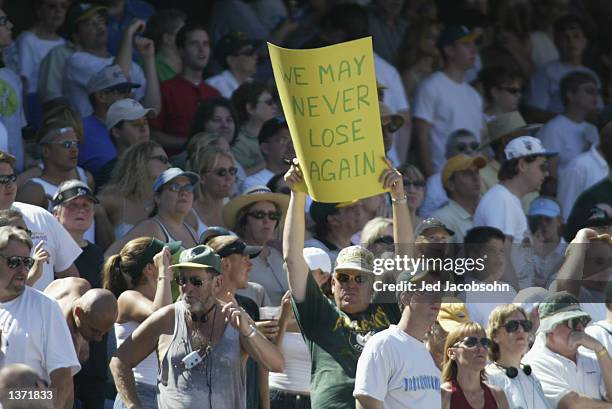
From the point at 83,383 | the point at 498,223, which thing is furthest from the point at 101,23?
the point at 83,383

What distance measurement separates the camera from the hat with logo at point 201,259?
7801mm

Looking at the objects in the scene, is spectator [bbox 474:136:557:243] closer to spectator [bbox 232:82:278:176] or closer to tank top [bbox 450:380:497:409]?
spectator [bbox 232:82:278:176]

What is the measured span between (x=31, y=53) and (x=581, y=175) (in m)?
4.32

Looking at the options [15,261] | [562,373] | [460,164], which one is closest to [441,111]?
[460,164]

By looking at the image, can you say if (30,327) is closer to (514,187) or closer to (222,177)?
(222,177)

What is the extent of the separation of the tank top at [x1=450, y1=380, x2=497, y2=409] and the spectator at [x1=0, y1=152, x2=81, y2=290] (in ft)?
7.65

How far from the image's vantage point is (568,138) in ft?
44.6

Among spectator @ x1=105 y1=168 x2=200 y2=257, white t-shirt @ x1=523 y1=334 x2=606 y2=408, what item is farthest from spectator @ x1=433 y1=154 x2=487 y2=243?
white t-shirt @ x1=523 y1=334 x2=606 y2=408

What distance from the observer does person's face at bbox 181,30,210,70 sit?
12430 mm

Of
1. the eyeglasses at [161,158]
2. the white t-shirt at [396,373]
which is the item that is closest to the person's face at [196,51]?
the eyeglasses at [161,158]

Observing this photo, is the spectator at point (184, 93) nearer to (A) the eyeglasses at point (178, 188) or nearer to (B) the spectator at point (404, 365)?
(A) the eyeglasses at point (178, 188)

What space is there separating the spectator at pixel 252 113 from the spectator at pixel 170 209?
2117 mm

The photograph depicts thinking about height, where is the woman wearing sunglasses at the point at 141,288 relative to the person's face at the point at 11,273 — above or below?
below

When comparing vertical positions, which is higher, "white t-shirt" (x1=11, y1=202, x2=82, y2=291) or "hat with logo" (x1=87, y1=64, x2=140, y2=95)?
"hat with logo" (x1=87, y1=64, x2=140, y2=95)
